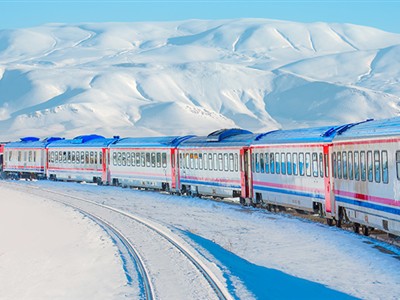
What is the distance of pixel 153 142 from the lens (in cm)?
5038

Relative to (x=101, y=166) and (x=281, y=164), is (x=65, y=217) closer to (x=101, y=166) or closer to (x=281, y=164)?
(x=281, y=164)

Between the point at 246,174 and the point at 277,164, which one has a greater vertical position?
the point at 277,164

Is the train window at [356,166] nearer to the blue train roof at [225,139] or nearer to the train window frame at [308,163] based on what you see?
the train window frame at [308,163]

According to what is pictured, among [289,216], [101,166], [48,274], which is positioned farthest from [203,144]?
[48,274]

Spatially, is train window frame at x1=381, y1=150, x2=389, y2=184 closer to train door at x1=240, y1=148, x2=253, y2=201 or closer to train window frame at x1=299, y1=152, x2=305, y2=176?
train window frame at x1=299, y1=152, x2=305, y2=176

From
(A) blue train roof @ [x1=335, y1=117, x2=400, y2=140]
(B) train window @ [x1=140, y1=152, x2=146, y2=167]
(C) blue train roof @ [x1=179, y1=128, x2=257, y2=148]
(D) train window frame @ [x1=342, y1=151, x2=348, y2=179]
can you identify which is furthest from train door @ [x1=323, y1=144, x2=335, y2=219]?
(B) train window @ [x1=140, y1=152, x2=146, y2=167]

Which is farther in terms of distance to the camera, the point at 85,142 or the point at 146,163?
the point at 85,142

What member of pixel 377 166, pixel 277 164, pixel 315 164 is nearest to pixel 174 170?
pixel 277 164

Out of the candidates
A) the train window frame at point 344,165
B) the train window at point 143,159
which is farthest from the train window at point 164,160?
the train window frame at point 344,165

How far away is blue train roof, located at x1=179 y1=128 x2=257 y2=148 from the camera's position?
37866mm

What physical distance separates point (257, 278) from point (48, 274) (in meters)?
A: 5.24

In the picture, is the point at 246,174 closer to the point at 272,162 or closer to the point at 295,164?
the point at 272,162

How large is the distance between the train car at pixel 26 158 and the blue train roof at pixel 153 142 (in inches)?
572

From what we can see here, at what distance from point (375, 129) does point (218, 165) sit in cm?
1861
